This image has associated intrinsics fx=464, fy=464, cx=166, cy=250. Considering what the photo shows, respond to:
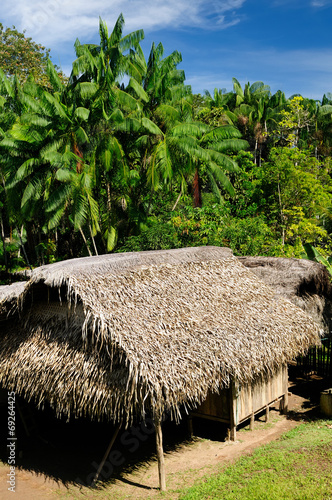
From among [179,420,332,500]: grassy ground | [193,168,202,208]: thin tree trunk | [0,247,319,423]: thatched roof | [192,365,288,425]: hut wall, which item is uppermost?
[193,168,202,208]: thin tree trunk

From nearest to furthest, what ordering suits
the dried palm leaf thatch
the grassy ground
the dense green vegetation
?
the grassy ground
the dried palm leaf thatch
the dense green vegetation

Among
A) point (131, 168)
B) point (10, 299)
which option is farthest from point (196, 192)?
point (10, 299)

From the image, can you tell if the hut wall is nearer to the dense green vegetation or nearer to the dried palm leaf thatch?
the dried palm leaf thatch

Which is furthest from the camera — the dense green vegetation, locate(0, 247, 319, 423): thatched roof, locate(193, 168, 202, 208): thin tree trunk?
locate(193, 168, 202, 208): thin tree trunk

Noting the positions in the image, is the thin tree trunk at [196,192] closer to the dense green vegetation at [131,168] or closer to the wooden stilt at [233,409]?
the dense green vegetation at [131,168]

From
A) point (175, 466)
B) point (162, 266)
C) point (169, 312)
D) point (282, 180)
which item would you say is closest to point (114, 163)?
point (282, 180)

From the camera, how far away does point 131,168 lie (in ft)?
78.2

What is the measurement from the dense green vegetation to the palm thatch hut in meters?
6.60

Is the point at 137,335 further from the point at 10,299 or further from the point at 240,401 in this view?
the point at 240,401

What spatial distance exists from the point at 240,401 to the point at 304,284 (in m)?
4.24

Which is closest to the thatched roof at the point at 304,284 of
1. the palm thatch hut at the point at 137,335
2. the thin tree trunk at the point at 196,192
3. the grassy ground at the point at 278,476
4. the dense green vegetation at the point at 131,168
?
the palm thatch hut at the point at 137,335

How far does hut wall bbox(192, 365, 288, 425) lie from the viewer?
959 cm

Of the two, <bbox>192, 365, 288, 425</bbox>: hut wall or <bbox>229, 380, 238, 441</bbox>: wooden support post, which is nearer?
<bbox>229, 380, 238, 441</bbox>: wooden support post

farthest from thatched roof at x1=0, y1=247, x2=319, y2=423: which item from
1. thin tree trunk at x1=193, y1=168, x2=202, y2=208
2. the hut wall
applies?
thin tree trunk at x1=193, y1=168, x2=202, y2=208
